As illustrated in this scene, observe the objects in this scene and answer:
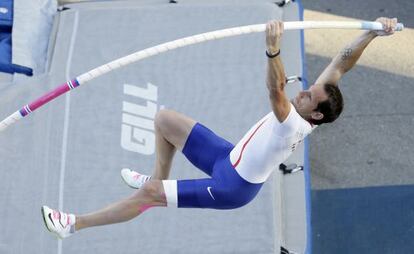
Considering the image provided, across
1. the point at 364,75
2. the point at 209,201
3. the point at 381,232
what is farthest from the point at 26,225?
the point at 364,75

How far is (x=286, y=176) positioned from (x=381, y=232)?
0.86m

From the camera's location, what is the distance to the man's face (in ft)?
15.1

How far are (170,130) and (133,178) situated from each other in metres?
0.49

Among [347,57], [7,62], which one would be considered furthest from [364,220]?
[7,62]

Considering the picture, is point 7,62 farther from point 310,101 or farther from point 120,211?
point 310,101

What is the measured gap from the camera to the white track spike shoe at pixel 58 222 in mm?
4863

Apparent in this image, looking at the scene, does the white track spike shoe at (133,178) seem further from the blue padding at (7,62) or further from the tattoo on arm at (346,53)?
the blue padding at (7,62)

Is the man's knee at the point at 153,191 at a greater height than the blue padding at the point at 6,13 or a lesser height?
lesser

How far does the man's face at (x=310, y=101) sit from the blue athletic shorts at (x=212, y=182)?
0.50 m

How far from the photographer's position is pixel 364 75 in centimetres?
729

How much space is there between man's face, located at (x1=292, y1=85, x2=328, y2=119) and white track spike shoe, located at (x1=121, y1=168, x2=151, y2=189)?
1.12m

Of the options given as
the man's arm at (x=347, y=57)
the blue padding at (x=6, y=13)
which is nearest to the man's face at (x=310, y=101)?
the man's arm at (x=347, y=57)

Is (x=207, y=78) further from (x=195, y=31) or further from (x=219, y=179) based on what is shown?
(x=219, y=179)

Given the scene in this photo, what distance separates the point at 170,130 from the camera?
500 cm
